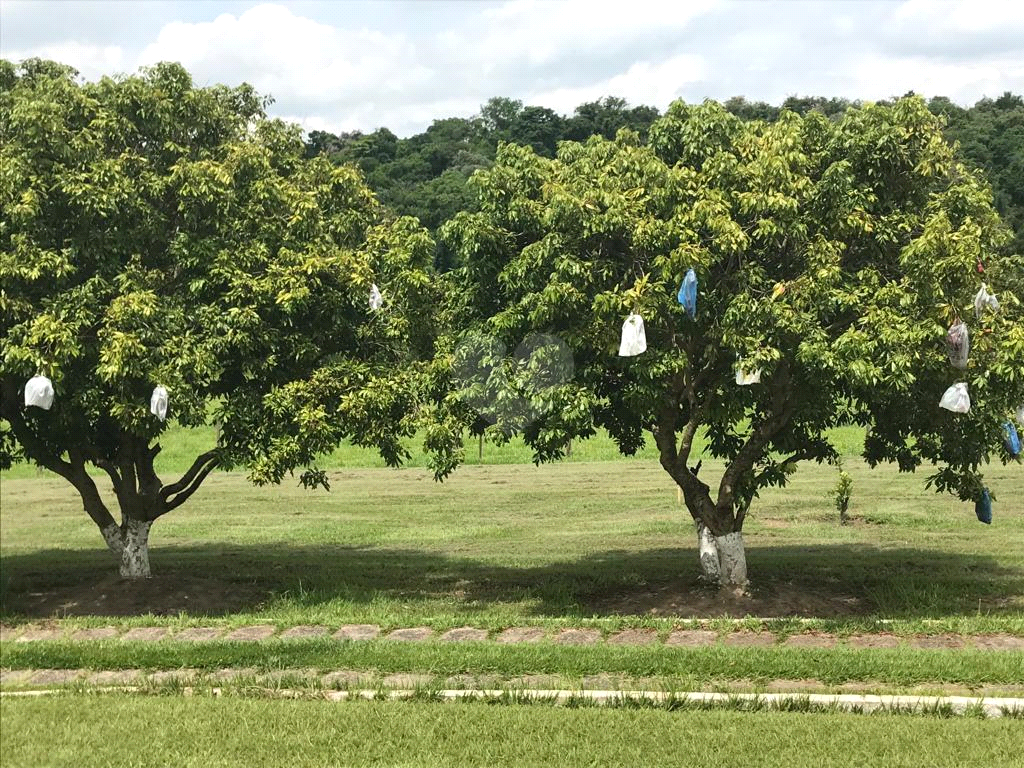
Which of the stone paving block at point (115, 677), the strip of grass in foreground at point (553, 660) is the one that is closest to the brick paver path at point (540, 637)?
the strip of grass in foreground at point (553, 660)

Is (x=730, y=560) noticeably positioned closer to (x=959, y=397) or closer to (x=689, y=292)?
(x=959, y=397)

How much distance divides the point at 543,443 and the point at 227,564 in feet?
29.0

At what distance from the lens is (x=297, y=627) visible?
13.4 meters

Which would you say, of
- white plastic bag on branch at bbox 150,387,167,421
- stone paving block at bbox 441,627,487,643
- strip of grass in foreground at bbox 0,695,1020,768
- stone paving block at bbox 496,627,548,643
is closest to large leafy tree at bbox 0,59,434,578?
white plastic bag on branch at bbox 150,387,167,421

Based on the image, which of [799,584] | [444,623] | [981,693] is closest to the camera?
[981,693]

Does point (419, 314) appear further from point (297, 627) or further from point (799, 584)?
point (799, 584)

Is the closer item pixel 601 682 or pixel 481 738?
pixel 481 738

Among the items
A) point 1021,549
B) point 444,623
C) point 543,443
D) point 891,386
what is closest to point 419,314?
point 543,443

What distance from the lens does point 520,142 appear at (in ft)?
247

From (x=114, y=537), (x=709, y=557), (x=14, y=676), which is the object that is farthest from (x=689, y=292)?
(x=114, y=537)

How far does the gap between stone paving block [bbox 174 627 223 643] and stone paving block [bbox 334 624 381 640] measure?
1451 millimetres

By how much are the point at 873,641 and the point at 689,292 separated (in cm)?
420

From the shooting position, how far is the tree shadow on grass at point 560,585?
1462 centimetres

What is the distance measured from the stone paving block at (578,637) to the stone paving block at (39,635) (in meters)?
6.33
